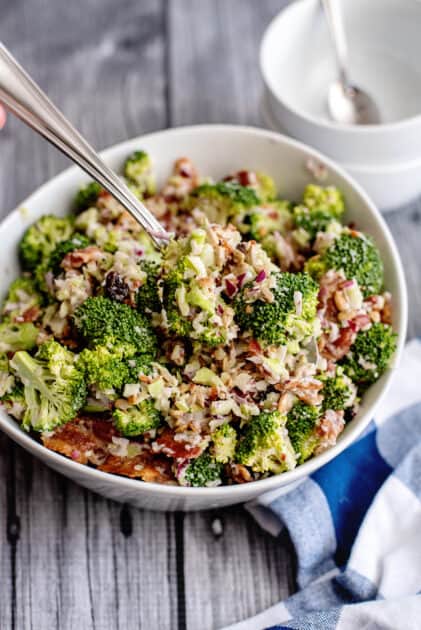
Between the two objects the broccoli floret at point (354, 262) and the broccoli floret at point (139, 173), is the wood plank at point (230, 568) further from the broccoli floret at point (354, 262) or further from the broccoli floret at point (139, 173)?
the broccoli floret at point (139, 173)

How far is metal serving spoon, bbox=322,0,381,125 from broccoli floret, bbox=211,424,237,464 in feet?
6.24

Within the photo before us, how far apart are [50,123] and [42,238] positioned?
2.27ft

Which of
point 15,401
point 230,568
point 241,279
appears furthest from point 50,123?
point 230,568

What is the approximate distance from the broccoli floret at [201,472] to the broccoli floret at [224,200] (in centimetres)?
93

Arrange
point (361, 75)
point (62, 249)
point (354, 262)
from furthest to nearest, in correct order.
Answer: point (361, 75) < point (62, 249) < point (354, 262)

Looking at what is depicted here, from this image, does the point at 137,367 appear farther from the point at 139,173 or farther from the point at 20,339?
the point at 139,173

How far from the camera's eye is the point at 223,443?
241cm

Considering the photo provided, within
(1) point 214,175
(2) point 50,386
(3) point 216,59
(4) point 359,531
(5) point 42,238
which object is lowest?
(4) point 359,531

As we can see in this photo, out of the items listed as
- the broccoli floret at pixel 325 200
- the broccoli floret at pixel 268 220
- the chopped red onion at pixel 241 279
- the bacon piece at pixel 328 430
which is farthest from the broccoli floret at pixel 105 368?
the broccoli floret at pixel 325 200

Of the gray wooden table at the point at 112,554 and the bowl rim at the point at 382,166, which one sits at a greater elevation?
the bowl rim at the point at 382,166

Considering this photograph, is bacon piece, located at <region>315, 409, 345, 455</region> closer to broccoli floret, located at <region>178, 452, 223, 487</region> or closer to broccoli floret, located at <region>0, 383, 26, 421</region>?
broccoli floret, located at <region>178, 452, 223, 487</region>

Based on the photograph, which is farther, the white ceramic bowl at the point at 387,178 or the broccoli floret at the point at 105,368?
the white ceramic bowl at the point at 387,178

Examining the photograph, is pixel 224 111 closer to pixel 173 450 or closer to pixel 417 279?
pixel 417 279

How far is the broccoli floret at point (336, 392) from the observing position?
2.52 metres
